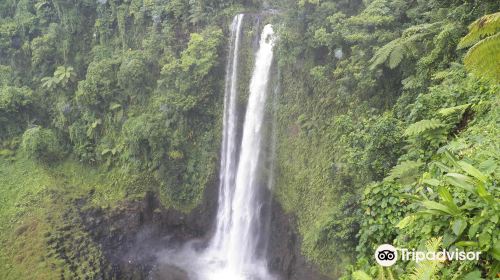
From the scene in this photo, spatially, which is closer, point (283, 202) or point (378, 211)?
point (378, 211)

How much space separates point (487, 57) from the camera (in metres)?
4.71

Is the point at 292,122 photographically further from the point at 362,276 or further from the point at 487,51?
the point at 362,276

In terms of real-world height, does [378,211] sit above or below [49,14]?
below

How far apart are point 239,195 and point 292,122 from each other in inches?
126

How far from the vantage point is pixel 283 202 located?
500 inches

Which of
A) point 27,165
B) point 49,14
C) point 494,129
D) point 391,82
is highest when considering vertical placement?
point 49,14

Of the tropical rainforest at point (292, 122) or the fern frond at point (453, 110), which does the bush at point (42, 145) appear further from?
the fern frond at point (453, 110)

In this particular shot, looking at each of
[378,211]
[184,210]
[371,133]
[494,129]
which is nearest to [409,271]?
[378,211]

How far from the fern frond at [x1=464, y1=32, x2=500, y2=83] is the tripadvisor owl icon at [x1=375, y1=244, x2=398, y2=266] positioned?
7.90 ft

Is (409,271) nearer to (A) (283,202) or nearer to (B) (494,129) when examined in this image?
(B) (494,129)

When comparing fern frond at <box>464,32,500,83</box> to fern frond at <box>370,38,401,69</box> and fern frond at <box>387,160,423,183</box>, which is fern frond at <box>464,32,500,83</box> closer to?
fern frond at <box>387,160,423,183</box>

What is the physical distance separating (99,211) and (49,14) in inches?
397

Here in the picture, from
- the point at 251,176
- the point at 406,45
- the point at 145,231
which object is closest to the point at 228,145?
the point at 251,176

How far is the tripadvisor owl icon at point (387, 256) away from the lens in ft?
15.0
